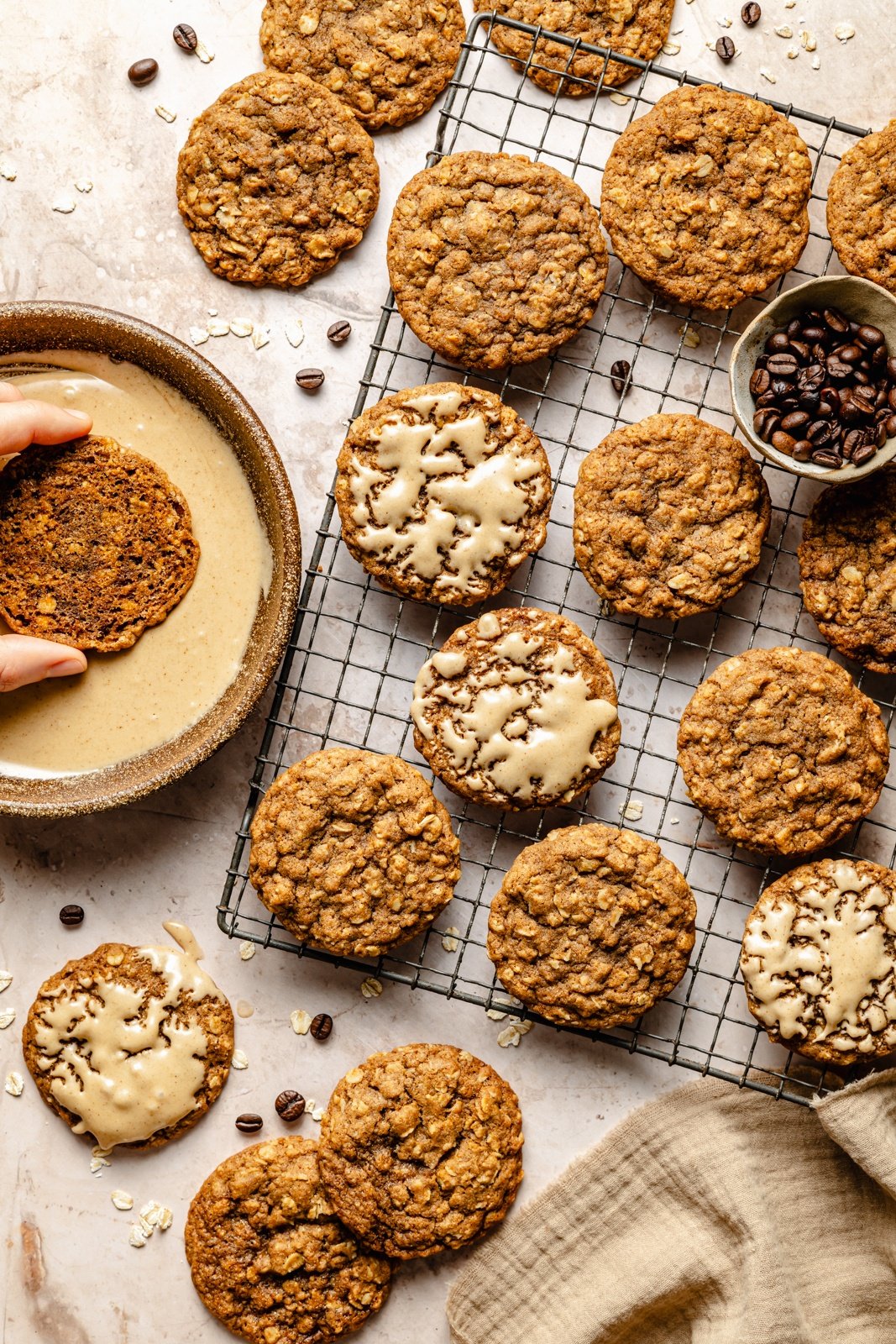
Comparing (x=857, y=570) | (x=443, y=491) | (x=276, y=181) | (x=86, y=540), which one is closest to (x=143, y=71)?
(x=276, y=181)

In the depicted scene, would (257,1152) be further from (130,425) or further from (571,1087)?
(130,425)

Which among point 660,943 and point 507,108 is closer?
point 660,943

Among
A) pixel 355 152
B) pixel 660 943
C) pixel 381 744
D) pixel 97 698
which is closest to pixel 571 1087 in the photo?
pixel 660 943

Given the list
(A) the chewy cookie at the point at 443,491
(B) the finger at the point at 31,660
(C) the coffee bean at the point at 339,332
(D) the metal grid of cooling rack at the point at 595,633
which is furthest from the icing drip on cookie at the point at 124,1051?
(C) the coffee bean at the point at 339,332

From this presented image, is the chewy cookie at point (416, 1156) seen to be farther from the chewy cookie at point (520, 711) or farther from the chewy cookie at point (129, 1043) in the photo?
the chewy cookie at point (520, 711)

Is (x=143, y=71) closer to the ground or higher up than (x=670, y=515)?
higher up

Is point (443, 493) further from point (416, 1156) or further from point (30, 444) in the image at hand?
point (416, 1156)

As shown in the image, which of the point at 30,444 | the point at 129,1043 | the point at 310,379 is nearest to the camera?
the point at 30,444
